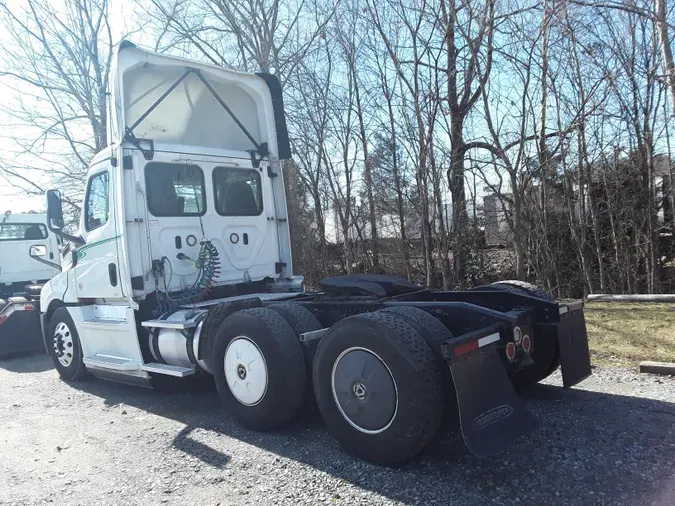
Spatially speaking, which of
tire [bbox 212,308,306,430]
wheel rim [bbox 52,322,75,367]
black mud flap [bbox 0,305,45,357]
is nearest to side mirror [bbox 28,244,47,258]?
black mud flap [bbox 0,305,45,357]

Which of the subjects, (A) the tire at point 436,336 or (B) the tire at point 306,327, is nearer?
(A) the tire at point 436,336

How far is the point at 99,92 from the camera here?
20.4 metres

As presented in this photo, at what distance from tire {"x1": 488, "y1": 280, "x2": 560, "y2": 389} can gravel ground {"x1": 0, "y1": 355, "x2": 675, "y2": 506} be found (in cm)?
24

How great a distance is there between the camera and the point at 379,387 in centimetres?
384

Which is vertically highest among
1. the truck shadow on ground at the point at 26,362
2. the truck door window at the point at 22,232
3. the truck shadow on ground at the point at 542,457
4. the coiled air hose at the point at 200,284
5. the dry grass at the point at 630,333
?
the truck door window at the point at 22,232

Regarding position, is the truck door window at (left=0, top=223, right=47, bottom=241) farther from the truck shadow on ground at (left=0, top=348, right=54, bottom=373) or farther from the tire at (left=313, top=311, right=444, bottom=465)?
→ the tire at (left=313, top=311, right=444, bottom=465)

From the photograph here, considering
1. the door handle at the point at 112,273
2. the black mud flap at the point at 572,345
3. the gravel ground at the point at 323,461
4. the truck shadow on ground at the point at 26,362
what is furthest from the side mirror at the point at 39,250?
the black mud flap at the point at 572,345

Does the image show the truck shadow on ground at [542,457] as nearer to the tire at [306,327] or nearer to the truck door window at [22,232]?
the tire at [306,327]

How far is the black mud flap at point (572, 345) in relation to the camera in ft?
14.4

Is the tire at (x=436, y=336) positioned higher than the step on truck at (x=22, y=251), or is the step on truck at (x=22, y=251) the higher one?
the step on truck at (x=22, y=251)

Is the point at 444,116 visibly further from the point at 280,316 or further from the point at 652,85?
the point at 280,316

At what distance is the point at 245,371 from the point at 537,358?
8.45 feet

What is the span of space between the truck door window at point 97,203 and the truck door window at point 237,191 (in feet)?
4.18

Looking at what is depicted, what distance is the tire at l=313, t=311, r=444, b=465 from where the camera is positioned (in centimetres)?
363
